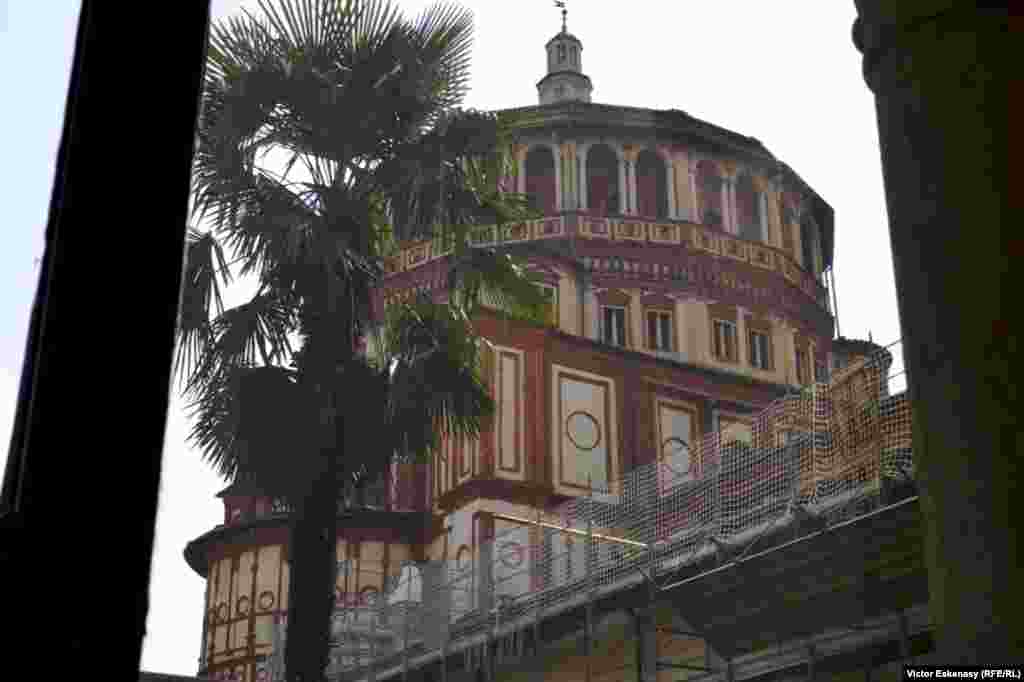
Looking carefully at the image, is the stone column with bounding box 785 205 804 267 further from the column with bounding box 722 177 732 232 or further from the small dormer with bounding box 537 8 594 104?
Answer: the small dormer with bounding box 537 8 594 104

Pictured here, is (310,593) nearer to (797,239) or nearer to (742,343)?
(742,343)

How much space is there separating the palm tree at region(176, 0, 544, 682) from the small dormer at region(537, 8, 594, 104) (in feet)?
91.5

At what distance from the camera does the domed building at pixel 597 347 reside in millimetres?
23781

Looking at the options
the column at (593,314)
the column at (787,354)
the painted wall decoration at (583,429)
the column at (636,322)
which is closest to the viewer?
the painted wall decoration at (583,429)

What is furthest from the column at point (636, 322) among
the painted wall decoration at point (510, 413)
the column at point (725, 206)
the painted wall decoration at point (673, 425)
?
the painted wall decoration at point (510, 413)

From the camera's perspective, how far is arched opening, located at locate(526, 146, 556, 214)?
31.3 metres

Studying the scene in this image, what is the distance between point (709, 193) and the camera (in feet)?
105

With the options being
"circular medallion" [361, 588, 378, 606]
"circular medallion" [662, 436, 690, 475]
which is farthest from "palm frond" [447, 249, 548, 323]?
"circular medallion" [662, 436, 690, 475]

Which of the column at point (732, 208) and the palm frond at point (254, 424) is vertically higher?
the column at point (732, 208)

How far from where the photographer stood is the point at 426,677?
16.7 m

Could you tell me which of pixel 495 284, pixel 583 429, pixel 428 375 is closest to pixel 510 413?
pixel 583 429

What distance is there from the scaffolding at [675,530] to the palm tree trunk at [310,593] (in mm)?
3368

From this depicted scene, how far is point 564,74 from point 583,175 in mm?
10130

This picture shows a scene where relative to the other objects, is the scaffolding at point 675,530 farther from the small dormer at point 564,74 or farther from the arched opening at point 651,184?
the small dormer at point 564,74
